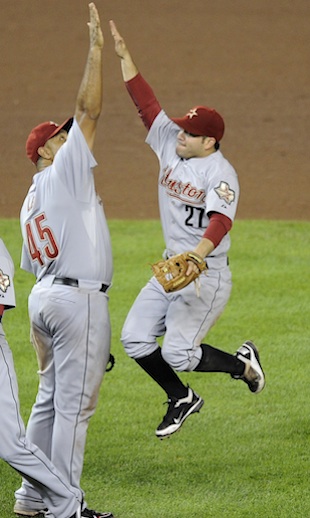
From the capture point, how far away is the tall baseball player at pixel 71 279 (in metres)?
5.12

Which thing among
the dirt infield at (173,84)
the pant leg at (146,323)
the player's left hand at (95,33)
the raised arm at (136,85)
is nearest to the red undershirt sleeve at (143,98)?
the raised arm at (136,85)


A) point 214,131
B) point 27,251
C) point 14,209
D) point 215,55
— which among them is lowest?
point 14,209

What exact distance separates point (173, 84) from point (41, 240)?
14.1 meters

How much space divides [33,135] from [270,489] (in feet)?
8.30

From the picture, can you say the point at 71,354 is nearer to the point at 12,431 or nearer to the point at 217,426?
the point at 12,431

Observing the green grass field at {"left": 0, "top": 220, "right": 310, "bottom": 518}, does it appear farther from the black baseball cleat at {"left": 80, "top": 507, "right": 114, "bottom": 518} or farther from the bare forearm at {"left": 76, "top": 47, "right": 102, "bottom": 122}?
the bare forearm at {"left": 76, "top": 47, "right": 102, "bottom": 122}

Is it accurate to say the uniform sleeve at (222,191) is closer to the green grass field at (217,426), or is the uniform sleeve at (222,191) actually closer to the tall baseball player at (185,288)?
the tall baseball player at (185,288)

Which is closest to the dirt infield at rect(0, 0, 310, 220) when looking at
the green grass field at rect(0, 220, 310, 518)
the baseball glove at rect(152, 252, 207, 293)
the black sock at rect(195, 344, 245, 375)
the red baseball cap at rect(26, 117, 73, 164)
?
the green grass field at rect(0, 220, 310, 518)

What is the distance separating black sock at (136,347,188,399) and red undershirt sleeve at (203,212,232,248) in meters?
0.82

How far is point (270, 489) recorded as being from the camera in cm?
612

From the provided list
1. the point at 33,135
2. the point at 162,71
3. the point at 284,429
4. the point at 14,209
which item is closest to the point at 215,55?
the point at 162,71

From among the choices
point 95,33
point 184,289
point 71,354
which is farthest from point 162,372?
point 95,33

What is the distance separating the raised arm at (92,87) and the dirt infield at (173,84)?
1025cm

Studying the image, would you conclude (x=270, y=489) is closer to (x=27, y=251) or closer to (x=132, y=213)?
(x=27, y=251)
